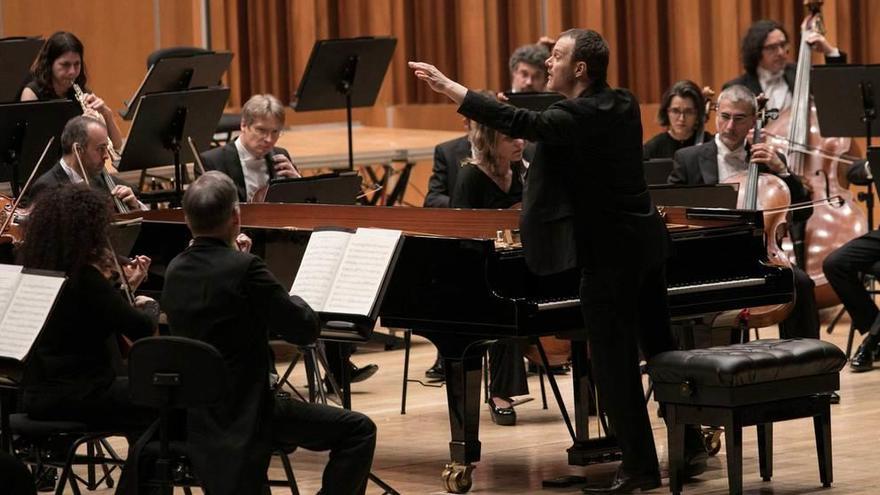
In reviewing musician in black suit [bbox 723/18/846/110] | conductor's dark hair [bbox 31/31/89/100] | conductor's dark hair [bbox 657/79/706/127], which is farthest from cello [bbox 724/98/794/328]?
conductor's dark hair [bbox 31/31/89/100]

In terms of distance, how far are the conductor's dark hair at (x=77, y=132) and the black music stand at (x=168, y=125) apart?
36.7 inches

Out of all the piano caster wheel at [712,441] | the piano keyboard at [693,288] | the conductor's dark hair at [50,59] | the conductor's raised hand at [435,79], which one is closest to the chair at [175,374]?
the conductor's raised hand at [435,79]

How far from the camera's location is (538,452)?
5469 millimetres

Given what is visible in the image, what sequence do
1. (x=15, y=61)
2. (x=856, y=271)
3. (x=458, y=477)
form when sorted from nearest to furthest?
(x=458, y=477) < (x=856, y=271) < (x=15, y=61)

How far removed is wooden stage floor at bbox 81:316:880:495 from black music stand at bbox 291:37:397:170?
1921 millimetres

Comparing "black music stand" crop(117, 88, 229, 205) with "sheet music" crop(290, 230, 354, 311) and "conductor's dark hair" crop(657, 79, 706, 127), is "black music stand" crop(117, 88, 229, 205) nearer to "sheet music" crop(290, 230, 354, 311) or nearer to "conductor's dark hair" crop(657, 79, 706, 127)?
"conductor's dark hair" crop(657, 79, 706, 127)

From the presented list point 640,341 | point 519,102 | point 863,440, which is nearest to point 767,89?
point 519,102

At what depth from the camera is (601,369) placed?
4672 mm

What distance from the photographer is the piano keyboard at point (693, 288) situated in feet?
15.6

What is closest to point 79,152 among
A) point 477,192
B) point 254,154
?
point 254,154

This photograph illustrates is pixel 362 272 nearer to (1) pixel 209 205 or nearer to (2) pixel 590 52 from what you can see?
(1) pixel 209 205

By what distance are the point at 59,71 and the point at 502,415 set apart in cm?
260

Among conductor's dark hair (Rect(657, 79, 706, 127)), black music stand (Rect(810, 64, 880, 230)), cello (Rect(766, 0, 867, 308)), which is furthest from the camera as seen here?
cello (Rect(766, 0, 867, 308))

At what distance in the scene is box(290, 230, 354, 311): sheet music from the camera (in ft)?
14.3
